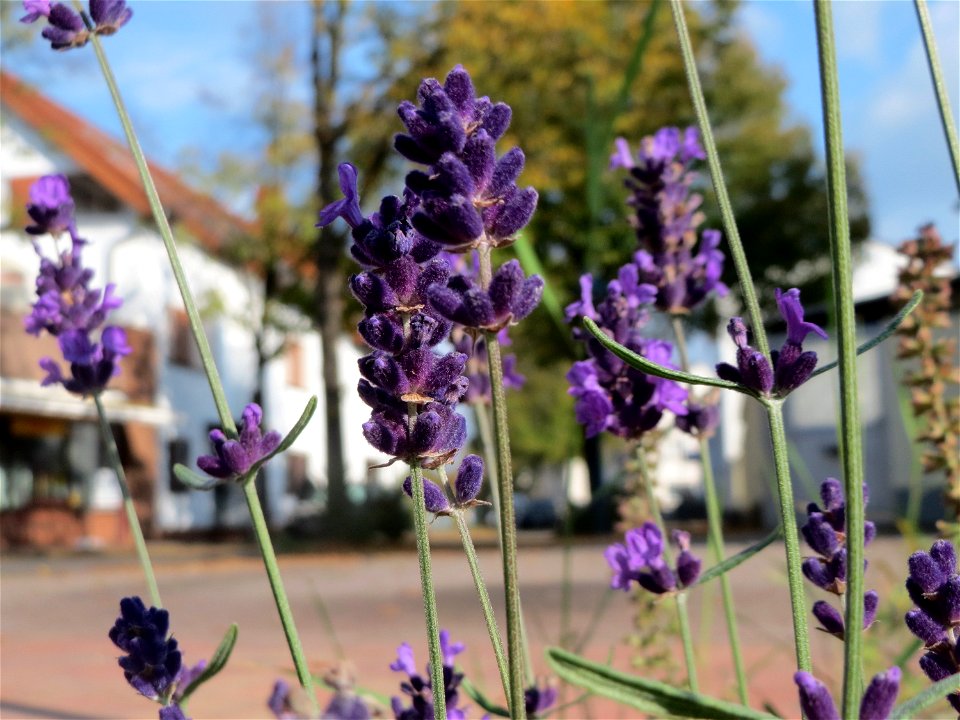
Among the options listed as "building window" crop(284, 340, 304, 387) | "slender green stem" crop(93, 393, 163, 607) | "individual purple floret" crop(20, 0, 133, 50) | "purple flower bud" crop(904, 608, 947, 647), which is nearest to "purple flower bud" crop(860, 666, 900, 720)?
"purple flower bud" crop(904, 608, 947, 647)

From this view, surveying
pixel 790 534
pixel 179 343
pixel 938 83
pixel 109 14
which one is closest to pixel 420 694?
pixel 790 534

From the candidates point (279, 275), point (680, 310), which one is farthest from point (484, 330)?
point (279, 275)

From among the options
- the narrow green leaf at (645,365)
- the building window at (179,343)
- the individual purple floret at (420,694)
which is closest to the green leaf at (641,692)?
the narrow green leaf at (645,365)

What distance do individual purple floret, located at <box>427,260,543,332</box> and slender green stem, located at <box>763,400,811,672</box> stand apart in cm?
19

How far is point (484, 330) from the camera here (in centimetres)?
72

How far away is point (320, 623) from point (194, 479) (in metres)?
7.13

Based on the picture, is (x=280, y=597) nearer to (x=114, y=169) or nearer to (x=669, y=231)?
(x=669, y=231)

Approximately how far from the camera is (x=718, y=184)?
0.88 metres

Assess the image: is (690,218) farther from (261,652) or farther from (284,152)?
(284,152)

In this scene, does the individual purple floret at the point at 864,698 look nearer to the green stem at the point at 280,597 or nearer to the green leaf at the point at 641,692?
the green leaf at the point at 641,692

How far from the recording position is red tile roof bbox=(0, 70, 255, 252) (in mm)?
22125

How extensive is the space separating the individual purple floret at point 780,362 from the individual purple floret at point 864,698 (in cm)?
23

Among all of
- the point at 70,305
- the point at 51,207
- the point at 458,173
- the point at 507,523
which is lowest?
the point at 507,523

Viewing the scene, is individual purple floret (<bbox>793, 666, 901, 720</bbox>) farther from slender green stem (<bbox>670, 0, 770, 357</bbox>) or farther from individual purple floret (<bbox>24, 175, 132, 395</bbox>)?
individual purple floret (<bbox>24, 175, 132, 395</bbox>)
